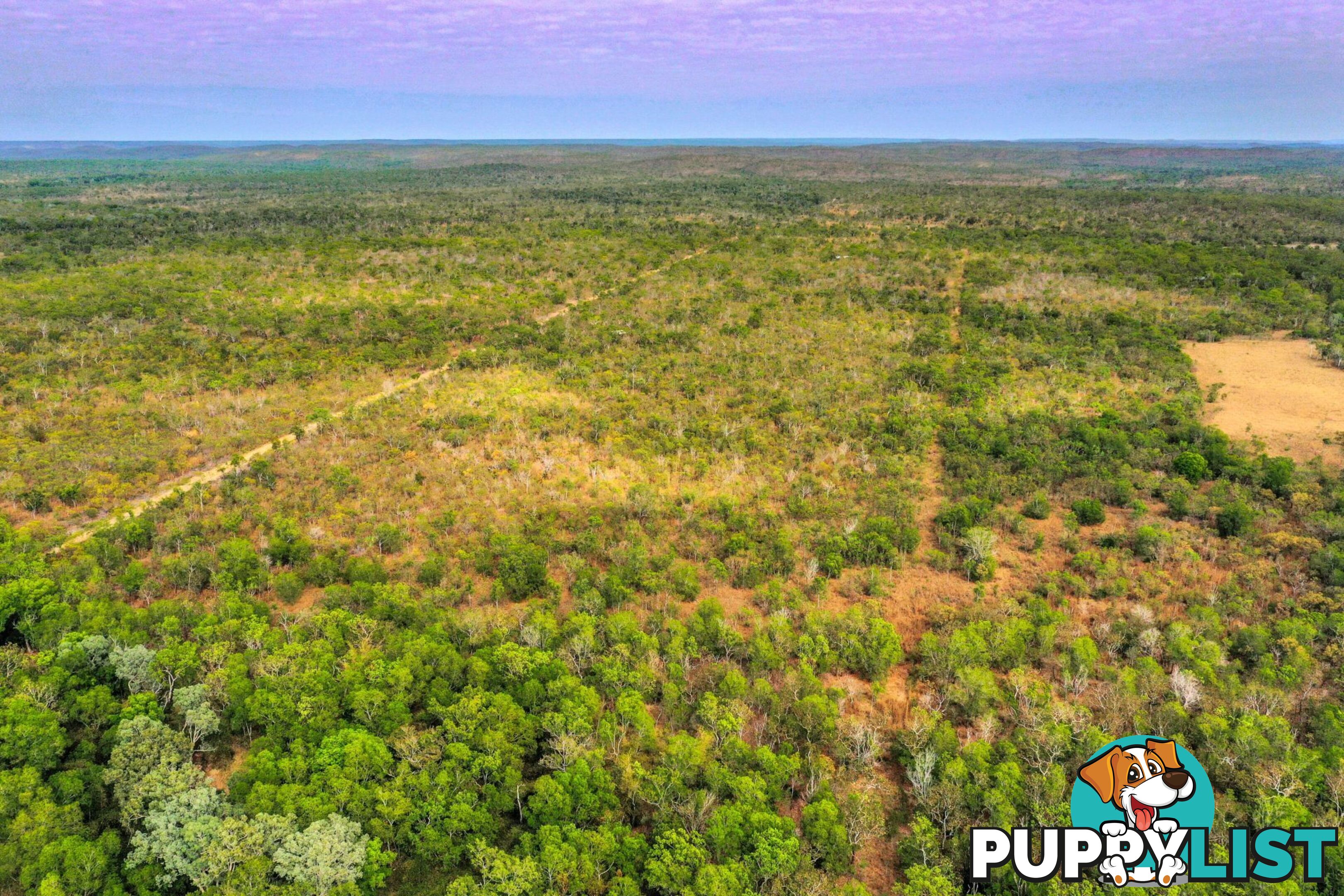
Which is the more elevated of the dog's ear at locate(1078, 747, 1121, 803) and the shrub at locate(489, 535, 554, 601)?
the shrub at locate(489, 535, 554, 601)

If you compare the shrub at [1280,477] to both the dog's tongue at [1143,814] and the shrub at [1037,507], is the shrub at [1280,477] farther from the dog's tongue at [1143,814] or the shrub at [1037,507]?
the dog's tongue at [1143,814]

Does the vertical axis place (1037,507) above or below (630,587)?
above

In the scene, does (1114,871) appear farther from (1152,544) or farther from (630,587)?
(1152,544)

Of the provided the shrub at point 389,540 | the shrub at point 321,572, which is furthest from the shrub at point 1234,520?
the shrub at point 321,572

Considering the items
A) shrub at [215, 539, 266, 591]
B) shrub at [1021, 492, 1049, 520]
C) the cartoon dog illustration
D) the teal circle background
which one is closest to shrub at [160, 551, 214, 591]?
Result: shrub at [215, 539, 266, 591]

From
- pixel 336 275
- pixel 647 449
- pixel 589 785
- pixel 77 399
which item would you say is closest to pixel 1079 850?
pixel 589 785

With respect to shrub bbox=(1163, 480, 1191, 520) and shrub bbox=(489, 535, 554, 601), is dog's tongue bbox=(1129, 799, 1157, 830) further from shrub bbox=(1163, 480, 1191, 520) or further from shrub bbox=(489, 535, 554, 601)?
shrub bbox=(1163, 480, 1191, 520)

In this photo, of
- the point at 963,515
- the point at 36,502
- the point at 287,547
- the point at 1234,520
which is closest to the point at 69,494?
the point at 36,502
